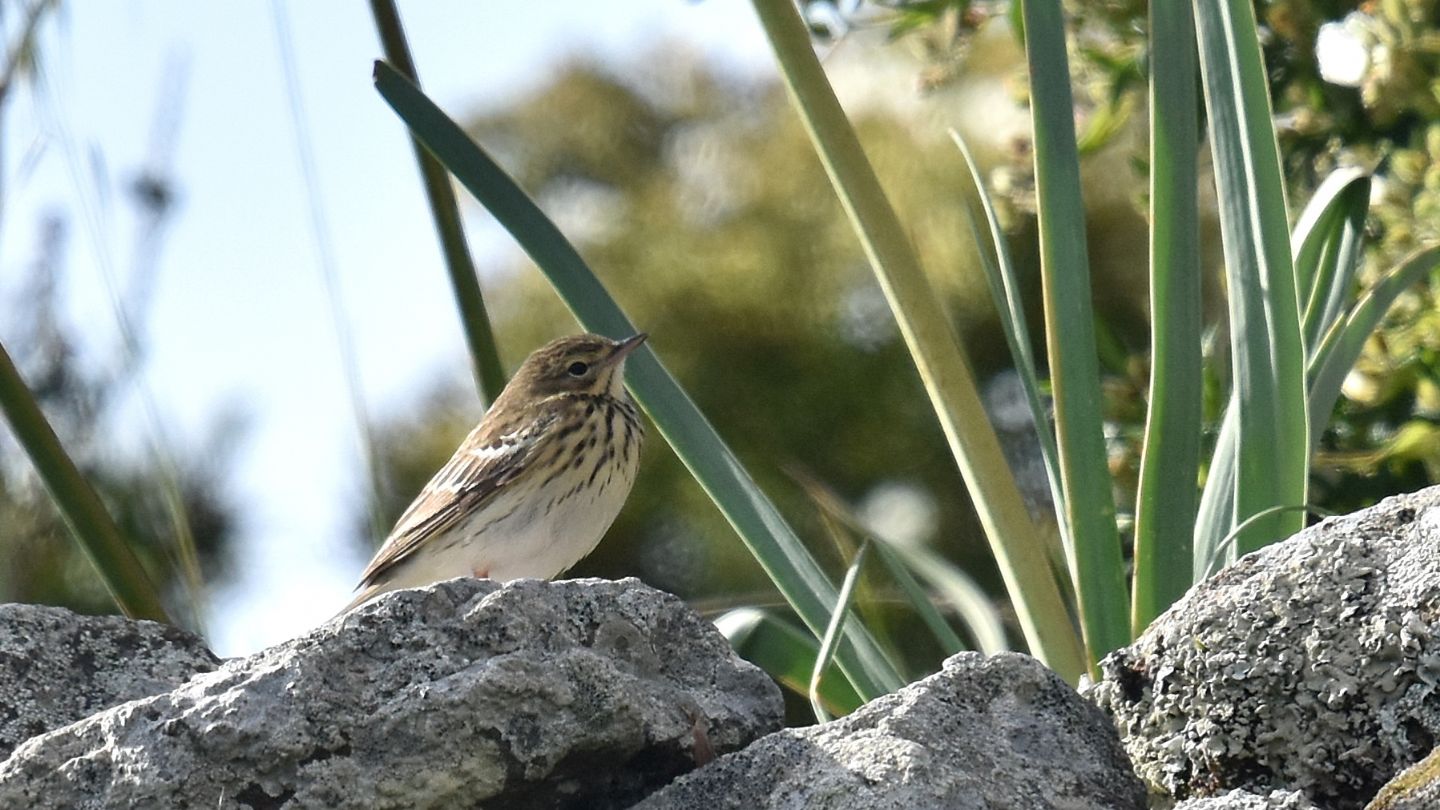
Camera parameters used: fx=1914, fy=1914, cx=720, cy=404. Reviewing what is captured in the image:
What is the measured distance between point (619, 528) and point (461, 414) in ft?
→ 3.31

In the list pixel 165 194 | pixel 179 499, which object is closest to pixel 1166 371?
pixel 179 499

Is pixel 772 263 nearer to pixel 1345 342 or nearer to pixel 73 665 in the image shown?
pixel 1345 342

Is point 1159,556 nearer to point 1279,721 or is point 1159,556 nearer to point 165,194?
point 1279,721

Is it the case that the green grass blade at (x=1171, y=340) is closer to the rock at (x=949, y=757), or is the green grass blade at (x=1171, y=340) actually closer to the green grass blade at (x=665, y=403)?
the green grass blade at (x=665, y=403)

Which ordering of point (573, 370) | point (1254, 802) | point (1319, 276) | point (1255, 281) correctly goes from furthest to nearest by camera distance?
1. point (573, 370)
2. point (1319, 276)
3. point (1255, 281)
4. point (1254, 802)

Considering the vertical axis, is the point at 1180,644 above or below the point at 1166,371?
below

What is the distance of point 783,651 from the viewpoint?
10.6ft

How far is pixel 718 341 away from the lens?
7867 mm

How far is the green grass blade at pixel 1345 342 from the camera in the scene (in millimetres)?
3152

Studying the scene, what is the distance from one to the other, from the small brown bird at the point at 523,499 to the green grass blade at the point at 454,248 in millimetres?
1836

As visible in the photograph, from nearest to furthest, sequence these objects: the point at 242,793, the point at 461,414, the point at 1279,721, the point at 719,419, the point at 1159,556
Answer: the point at 242,793
the point at 1279,721
the point at 1159,556
the point at 719,419
the point at 461,414

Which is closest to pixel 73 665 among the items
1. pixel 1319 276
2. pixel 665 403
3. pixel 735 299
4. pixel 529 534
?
pixel 665 403

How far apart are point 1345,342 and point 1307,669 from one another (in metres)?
1.12

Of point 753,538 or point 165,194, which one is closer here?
point 753,538
